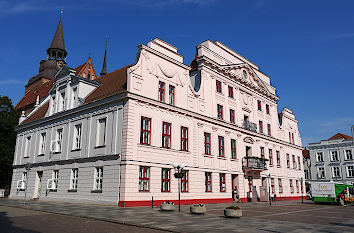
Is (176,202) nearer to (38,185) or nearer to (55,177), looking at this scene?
(55,177)

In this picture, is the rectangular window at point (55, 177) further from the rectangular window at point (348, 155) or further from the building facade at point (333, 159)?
the rectangular window at point (348, 155)

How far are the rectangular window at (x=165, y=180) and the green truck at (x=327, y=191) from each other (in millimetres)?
19149

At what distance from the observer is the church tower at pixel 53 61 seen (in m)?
67.4

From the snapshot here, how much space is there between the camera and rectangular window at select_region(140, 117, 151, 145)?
23.8 meters

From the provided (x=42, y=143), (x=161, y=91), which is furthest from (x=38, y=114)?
(x=161, y=91)

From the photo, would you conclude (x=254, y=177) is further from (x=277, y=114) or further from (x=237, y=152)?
(x=277, y=114)

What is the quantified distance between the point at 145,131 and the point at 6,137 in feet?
88.1

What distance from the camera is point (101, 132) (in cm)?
2486

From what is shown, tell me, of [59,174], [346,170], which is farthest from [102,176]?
Result: [346,170]

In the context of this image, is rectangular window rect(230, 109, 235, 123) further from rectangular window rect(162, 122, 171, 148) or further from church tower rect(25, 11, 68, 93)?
church tower rect(25, 11, 68, 93)

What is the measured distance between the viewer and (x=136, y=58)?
83.6ft

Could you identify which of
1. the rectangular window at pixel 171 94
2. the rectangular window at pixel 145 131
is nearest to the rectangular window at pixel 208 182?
the rectangular window at pixel 171 94

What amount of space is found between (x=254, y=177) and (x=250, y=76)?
45.0 ft

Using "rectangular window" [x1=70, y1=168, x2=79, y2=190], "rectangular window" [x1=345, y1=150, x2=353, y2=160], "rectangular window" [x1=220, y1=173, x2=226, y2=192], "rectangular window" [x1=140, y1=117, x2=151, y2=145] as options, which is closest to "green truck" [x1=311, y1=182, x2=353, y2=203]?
"rectangular window" [x1=220, y1=173, x2=226, y2=192]
